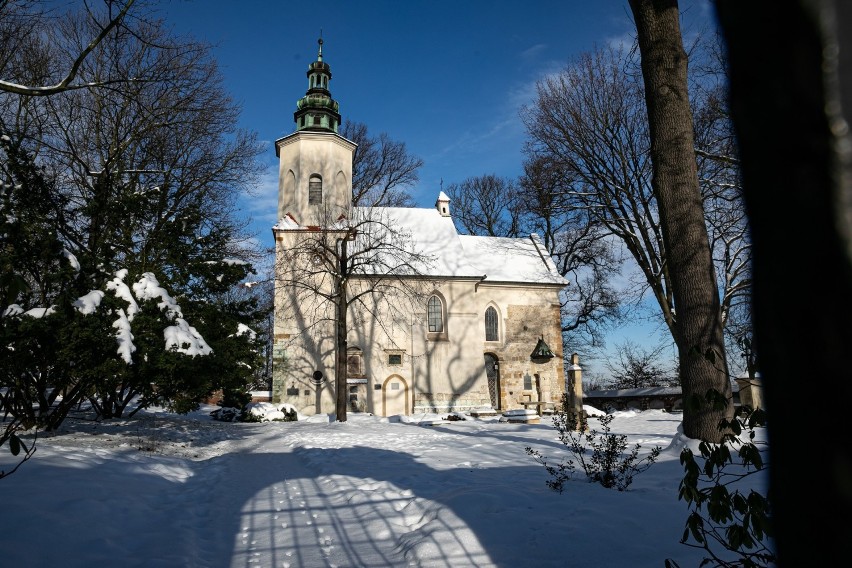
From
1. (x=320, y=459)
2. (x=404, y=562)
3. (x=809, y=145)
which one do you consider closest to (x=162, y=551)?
(x=404, y=562)

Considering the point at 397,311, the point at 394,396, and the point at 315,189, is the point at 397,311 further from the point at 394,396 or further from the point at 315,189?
the point at 315,189

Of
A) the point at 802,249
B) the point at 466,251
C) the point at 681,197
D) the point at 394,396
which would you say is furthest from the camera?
the point at 466,251

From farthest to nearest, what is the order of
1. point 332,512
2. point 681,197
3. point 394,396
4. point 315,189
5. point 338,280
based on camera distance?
point 315,189 → point 394,396 → point 338,280 → point 681,197 → point 332,512

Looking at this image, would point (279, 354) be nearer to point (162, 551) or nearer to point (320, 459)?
point (320, 459)

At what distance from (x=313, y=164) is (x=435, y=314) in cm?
976

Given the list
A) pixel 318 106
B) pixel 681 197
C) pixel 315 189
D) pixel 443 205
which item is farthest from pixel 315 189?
pixel 681 197

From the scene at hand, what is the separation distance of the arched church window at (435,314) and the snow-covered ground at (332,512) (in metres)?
16.8

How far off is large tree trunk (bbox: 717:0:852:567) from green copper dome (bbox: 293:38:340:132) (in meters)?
29.3

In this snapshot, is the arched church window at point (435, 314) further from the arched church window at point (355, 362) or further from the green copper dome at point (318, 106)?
the green copper dome at point (318, 106)

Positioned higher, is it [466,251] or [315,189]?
[315,189]

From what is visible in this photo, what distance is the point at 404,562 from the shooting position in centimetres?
483

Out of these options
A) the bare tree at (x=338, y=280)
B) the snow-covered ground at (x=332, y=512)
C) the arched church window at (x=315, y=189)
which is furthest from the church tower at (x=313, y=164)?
the snow-covered ground at (x=332, y=512)

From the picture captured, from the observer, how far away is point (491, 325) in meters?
29.0

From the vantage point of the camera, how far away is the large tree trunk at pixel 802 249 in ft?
1.75
